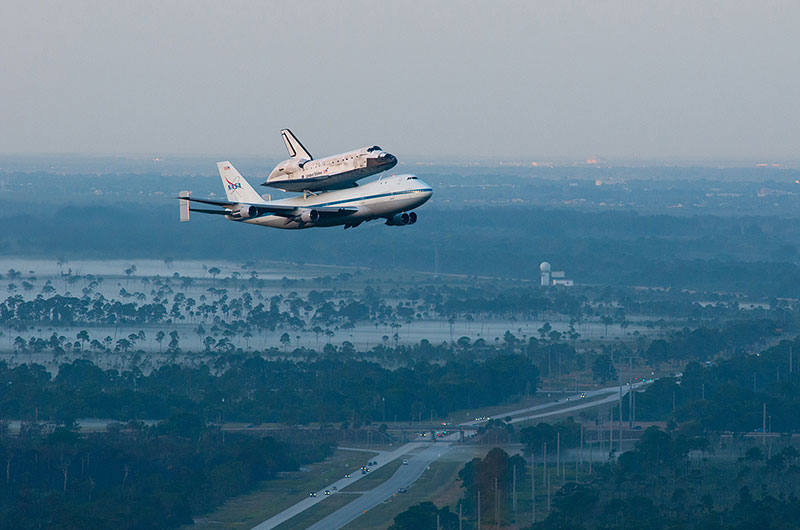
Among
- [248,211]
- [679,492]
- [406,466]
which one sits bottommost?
[406,466]

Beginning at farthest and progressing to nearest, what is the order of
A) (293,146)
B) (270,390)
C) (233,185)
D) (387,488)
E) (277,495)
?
(270,390) < (387,488) < (277,495) < (233,185) < (293,146)

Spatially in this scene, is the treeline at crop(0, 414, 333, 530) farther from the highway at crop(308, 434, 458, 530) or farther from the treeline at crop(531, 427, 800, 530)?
the treeline at crop(531, 427, 800, 530)

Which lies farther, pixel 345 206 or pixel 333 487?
pixel 333 487

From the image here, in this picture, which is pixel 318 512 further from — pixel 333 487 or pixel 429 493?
pixel 429 493

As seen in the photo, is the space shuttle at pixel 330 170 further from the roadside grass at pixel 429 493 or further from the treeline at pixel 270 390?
the treeline at pixel 270 390

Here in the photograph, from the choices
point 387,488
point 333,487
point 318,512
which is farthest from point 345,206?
point 333,487

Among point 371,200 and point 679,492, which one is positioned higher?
point 371,200
